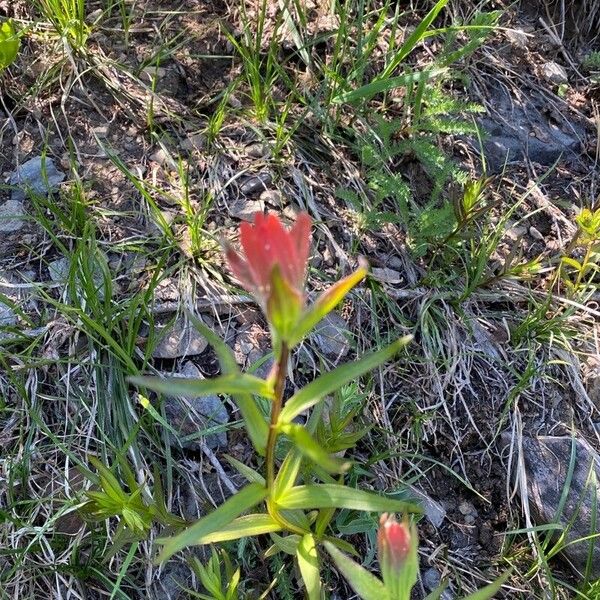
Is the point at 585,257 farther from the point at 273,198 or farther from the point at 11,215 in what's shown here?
the point at 11,215

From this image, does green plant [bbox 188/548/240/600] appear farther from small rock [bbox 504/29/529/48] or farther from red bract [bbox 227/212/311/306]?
small rock [bbox 504/29/529/48]

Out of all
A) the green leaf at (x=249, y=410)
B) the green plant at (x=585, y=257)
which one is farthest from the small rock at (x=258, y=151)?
the green leaf at (x=249, y=410)

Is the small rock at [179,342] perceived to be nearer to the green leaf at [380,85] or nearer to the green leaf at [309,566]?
the green leaf at [309,566]

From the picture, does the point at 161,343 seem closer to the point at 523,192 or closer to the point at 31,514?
the point at 31,514

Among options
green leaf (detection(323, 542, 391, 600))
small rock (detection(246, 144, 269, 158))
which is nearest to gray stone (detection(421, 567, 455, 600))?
green leaf (detection(323, 542, 391, 600))

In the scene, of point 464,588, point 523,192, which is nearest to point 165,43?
point 523,192

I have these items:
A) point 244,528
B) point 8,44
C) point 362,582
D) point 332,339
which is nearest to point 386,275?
point 332,339
